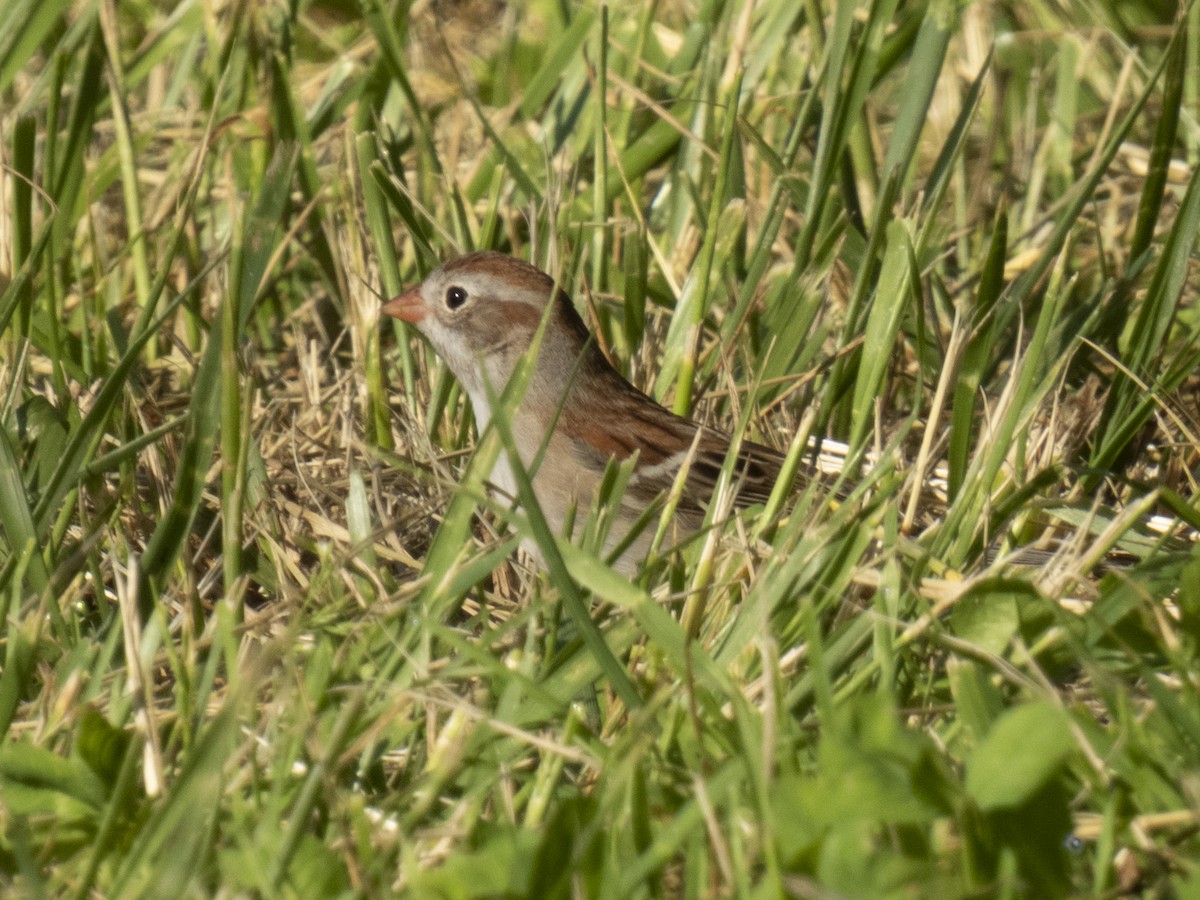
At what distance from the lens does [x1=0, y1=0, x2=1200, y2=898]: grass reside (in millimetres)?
1968

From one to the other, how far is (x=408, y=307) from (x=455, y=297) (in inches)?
4.5

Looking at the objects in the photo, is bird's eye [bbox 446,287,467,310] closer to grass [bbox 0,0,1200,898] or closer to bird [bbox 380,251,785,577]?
bird [bbox 380,251,785,577]

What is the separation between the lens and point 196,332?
14.0ft

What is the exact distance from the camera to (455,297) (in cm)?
387

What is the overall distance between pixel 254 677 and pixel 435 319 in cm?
203

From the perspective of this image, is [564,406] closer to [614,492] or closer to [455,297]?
[455,297]

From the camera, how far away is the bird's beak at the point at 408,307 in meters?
3.87

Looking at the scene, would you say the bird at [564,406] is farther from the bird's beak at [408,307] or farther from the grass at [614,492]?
the grass at [614,492]

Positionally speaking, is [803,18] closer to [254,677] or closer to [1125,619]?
[1125,619]

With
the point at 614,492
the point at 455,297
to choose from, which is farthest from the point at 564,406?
the point at 614,492

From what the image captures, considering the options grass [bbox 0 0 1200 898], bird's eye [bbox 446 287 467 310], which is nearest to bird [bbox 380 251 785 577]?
bird's eye [bbox 446 287 467 310]

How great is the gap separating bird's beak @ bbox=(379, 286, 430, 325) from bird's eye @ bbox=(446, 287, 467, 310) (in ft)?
0.21

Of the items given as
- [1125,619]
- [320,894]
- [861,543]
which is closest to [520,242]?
[861,543]

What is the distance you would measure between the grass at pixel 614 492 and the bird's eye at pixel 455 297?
0.16m
